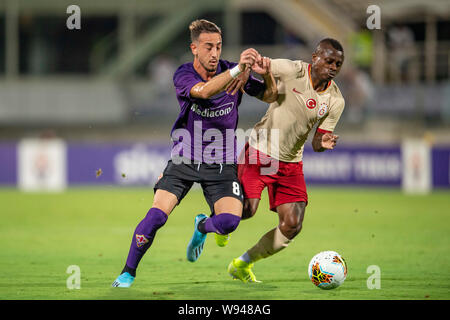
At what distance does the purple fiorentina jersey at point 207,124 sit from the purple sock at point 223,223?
1.79 feet

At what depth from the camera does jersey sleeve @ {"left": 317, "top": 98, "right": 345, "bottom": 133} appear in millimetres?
7453

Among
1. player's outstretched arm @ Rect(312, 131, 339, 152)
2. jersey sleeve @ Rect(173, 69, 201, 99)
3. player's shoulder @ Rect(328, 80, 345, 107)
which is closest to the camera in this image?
jersey sleeve @ Rect(173, 69, 201, 99)

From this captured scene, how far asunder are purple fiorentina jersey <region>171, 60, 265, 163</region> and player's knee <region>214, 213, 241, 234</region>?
0.55 m

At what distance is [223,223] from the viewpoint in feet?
22.9

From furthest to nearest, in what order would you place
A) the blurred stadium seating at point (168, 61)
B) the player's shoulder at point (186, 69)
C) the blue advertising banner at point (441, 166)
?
the blurred stadium seating at point (168, 61) → the blue advertising banner at point (441, 166) → the player's shoulder at point (186, 69)

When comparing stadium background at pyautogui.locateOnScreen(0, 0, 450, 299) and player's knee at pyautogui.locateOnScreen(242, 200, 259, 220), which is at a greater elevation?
stadium background at pyautogui.locateOnScreen(0, 0, 450, 299)

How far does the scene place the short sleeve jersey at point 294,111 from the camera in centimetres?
734
